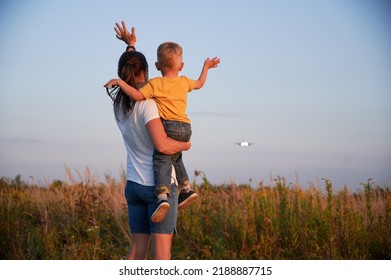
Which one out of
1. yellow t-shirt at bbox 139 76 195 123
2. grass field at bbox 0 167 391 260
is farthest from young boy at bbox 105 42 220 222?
grass field at bbox 0 167 391 260

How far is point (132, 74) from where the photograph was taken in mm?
3934

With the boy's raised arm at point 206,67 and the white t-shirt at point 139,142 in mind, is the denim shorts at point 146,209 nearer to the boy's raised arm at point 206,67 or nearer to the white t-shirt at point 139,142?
the white t-shirt at point 139,142

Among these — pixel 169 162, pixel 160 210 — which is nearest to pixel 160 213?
pixel 160 210

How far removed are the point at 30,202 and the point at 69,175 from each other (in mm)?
896

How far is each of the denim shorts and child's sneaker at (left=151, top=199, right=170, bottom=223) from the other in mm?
43

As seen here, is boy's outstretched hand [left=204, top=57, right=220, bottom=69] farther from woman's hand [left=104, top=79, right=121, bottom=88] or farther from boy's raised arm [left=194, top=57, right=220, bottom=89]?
woman's hand [left=104, top=79, right=121, bottom=88]

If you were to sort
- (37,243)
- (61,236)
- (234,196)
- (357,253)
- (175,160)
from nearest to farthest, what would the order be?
(175,160) → (357,253) → (37,243) → (61,236) → (234,196)

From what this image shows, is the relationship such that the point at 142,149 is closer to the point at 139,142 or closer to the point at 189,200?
the point at 139,142

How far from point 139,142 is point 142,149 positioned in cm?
5

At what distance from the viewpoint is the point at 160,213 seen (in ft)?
12.1

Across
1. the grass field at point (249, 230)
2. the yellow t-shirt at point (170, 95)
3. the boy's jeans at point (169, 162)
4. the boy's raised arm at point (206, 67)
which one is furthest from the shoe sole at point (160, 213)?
the grass field at point (249, 230)

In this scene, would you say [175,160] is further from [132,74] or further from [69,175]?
[69,175]

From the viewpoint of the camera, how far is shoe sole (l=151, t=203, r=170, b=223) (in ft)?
12.1
